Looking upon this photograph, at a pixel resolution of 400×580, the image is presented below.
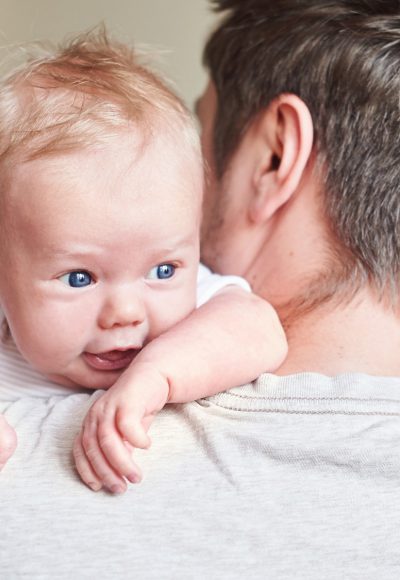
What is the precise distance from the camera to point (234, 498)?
3.44ft

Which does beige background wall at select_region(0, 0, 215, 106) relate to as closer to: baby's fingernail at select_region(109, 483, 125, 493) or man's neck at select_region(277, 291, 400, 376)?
man's neck at select_region(277, 291, 400, 376)

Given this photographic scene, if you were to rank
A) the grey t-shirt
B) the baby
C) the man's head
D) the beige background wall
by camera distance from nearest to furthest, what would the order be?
the grey t-shirt
the baby
the man's head
the beige background wall

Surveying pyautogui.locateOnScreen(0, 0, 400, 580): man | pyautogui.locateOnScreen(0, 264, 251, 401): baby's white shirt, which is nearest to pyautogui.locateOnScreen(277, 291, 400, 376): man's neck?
pyautogui.locateOnScreen(0, 0, 400, 580): man

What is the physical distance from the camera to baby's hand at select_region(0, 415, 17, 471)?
3.43 ft

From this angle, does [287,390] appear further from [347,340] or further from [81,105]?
[81,105]

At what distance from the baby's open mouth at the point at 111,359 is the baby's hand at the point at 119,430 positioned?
13 cm

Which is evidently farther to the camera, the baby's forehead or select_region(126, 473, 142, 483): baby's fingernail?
the baby's forehead

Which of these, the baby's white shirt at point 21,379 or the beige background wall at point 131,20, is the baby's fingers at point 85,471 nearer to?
the baby's white shirt at point 21,379

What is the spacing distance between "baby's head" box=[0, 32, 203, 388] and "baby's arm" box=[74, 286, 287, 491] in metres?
0.05

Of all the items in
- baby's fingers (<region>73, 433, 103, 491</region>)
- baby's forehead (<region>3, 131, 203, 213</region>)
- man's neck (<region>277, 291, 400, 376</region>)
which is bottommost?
man's neck (<region>277, 291, 400, 376</region>)

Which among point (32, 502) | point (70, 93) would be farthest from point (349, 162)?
point (32, 502)

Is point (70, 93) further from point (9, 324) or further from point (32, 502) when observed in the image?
point (32, 502)

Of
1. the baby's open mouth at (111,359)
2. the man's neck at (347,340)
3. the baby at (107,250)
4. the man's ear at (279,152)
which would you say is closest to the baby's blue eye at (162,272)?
the baby at (107,250)

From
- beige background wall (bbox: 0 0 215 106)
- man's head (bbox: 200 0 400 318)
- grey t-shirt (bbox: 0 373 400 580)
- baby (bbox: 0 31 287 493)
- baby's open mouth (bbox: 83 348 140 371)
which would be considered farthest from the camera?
beige background wall (bbox: 0 0 215 106)
